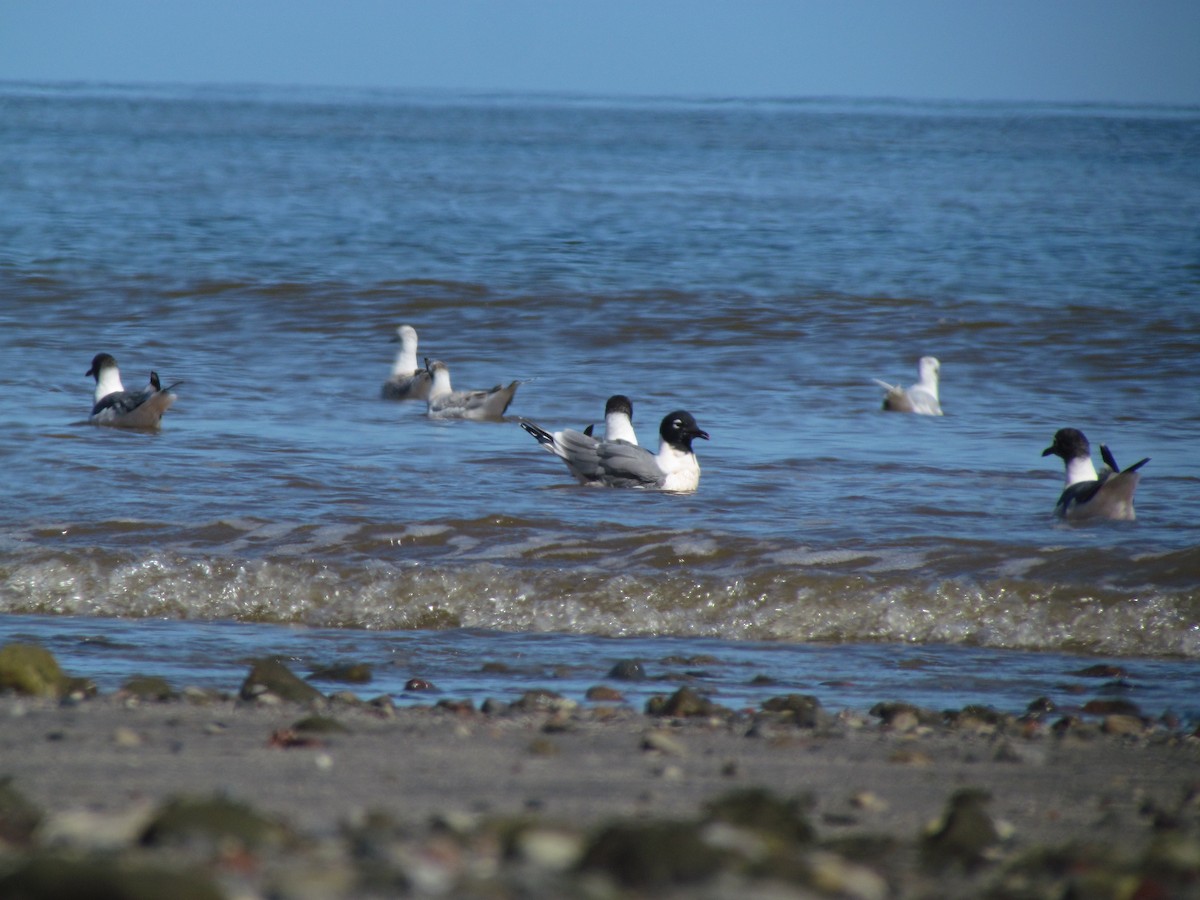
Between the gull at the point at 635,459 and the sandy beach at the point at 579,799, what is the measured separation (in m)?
4.35

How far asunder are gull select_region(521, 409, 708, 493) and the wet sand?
4386 mm

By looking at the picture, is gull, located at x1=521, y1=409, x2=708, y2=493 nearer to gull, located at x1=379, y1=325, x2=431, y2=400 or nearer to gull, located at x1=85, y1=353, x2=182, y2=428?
gull, located at x1=85, y1=353, x2=182, y2=428

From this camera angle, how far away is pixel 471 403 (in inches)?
469

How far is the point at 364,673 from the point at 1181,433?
7925mm

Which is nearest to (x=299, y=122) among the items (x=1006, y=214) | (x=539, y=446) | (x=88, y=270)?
(x=1006, y=214)

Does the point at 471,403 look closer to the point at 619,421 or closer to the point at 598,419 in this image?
the point at 598,419

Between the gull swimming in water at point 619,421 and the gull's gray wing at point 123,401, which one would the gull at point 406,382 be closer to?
the gull's gray wing at point 123,401

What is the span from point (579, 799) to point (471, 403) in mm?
8749

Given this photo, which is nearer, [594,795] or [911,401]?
[594,795]

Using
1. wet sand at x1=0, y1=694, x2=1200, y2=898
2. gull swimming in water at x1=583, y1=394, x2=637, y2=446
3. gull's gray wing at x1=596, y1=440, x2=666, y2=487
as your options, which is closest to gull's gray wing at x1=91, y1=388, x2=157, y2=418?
gull swimming in water at x1=583, y1=394, x2=637, y2=446

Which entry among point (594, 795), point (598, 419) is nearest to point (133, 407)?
point (598, 419)

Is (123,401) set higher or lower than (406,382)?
higher

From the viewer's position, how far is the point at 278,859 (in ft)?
8.48

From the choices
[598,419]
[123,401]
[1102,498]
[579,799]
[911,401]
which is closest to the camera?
[579,799]
